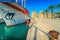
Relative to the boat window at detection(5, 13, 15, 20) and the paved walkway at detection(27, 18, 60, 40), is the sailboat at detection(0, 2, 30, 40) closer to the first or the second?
the boat window at detection(5, 13, 15, 20)

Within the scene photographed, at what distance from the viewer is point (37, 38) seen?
340cm

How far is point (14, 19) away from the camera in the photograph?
2.65 m

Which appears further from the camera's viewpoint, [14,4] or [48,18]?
[48,18]

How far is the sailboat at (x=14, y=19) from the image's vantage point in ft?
8.66

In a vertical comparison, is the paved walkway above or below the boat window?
below

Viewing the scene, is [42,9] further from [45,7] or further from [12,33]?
[12,33]

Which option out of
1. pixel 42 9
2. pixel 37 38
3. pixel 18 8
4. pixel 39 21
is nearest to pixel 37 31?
pixel 37 38

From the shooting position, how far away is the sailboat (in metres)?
2.64

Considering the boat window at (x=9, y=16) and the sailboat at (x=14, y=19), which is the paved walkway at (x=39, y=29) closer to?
the sailboat at (x=14, y=19)

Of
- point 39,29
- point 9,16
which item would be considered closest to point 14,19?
point 9,16

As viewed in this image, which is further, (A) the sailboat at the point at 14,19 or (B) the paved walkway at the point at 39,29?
(B) the paved walkway at the point at 39,29

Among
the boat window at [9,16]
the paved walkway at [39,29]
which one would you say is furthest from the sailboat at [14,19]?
the paved walkway at [39,29]

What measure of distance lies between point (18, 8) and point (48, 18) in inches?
25.8

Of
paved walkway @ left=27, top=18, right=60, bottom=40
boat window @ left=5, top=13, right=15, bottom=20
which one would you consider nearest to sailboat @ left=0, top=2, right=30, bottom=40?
boat window @ left=5, top=13, right=15, bottom=20
